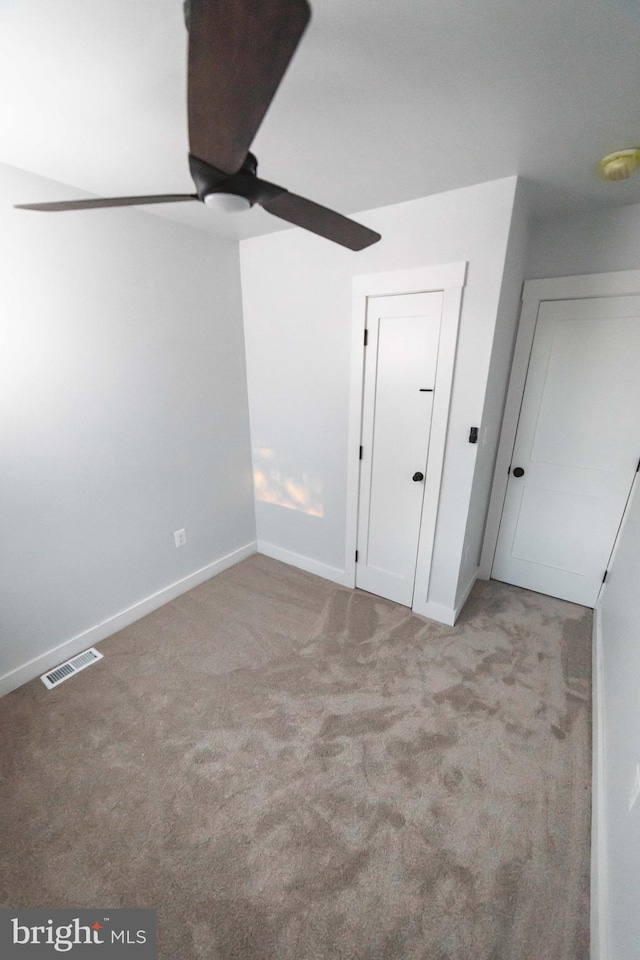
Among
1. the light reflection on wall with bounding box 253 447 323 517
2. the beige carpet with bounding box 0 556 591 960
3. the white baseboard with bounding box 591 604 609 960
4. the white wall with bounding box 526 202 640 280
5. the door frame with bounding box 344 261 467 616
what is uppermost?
the white wall with bounding box 526 202 640 280

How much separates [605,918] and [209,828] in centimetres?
125

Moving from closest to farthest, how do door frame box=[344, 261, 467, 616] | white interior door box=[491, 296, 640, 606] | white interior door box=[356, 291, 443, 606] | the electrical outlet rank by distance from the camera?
the electrical outlet
door frame box=[344, 261, 467, 616]
white interior door box=[356, 291, 443, 606]
white interior door box=[491, 296, 640, 606]

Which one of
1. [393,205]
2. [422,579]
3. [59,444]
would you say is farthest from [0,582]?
[393,205]

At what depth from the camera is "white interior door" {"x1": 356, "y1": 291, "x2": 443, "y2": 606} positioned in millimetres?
1987

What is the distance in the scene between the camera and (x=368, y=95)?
3.66ft

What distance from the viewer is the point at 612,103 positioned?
1.12 meters

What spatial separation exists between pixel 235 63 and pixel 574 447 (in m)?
2.47

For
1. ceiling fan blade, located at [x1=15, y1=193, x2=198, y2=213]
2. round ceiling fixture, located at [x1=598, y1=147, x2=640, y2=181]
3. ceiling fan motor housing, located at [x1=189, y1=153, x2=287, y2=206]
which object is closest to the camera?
ceiling fan motor housing, located at [x1=189, y1=153, x2=287, y2=206]

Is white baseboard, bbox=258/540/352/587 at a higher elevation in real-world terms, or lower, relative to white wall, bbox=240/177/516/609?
lower

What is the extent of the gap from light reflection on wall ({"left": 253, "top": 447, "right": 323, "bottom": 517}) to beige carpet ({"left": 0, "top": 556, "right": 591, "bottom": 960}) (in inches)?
35.3

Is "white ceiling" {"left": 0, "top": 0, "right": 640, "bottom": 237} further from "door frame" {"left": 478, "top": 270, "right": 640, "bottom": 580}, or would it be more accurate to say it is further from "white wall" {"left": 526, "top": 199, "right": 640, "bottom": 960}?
"door frame" {"left": 478, "top": 270, "right": 640, "bottom": 580}

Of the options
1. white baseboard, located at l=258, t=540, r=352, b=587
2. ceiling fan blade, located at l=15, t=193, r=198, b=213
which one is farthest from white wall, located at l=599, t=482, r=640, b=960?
ceiling fan blade, located at l=15, t=193, r=198, b=213

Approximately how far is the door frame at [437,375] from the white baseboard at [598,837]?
3.05 feet

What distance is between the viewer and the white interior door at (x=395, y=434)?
1987 mm
